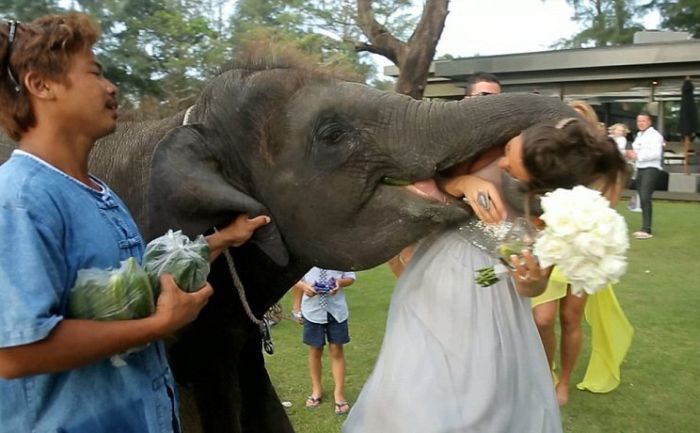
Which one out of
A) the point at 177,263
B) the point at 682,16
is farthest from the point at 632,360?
the point at 682,16

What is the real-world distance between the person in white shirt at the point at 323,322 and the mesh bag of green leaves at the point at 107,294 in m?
4.17

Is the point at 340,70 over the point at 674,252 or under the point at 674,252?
over

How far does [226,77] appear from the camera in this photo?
3635mm

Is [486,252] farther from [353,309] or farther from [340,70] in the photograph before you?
[353,309]

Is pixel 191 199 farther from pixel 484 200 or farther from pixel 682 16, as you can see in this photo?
pixel 682 16

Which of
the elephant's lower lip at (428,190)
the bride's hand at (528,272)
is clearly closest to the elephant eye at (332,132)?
the elephant's lower lip at (428,190)

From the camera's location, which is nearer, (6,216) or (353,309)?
(6,216)

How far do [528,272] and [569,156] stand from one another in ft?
1.40

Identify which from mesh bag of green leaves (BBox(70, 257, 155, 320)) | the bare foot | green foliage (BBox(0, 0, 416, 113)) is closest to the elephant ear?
mesh bag of green leaves (BBox(70, 257, 155, 320))

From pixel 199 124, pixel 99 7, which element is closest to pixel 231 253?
pixel 199 124

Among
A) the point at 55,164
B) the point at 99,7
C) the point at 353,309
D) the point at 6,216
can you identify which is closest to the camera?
the point at 6,216

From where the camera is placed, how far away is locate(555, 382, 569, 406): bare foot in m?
6.29

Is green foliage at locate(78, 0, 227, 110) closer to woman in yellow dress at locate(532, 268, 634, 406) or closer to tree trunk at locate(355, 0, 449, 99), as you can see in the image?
tree trunk at locate(355, 0, 449, 99)

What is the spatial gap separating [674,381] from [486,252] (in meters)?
4.46
